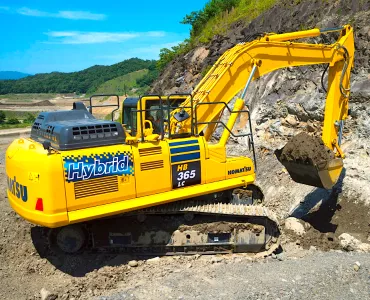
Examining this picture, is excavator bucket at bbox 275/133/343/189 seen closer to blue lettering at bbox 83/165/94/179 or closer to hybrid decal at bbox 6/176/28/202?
blue lettering at bbox 83/165/94/179

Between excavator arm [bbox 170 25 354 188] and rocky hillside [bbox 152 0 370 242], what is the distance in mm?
876

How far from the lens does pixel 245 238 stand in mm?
6656

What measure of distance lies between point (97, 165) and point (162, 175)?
41.5 inches

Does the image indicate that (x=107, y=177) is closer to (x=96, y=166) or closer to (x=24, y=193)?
(x=96, y=166)

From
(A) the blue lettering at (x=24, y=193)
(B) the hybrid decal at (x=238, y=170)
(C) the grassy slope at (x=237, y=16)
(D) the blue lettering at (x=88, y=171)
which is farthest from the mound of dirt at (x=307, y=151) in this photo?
(C) the grassy slope at (x=237, y=16)

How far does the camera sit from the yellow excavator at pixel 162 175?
577 cm

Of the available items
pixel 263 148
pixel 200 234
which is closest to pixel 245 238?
pixel 200 234

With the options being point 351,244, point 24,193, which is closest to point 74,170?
point 24,193

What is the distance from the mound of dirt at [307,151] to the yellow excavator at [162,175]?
0.02m

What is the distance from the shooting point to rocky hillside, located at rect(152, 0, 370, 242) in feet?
27.8

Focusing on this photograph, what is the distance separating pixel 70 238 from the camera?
6.49 m

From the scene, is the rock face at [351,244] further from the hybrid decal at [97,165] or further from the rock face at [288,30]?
the rock face at [288,30]

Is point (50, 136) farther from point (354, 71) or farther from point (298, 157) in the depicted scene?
point (354, 71)

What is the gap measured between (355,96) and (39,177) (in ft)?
24.3
